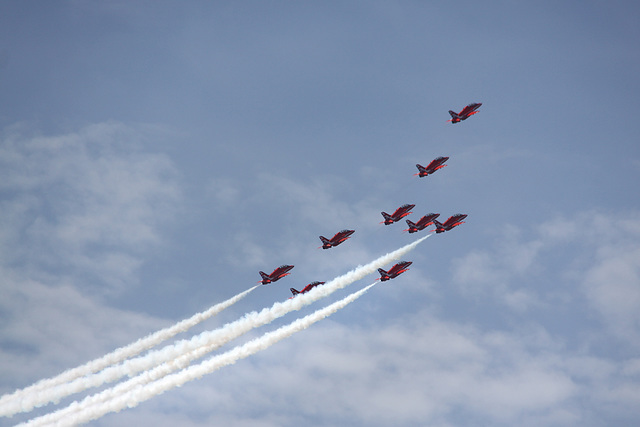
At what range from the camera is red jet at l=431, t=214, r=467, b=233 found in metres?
196

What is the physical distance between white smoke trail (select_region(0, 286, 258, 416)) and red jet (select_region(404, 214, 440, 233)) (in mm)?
41239

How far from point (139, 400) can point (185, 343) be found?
1447 centimetres

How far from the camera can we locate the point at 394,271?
616 feet

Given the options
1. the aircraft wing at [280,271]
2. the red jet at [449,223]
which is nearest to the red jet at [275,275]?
the aircraft wing at [280,271]

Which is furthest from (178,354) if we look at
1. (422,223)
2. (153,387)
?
(422,223)

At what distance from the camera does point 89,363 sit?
183 meters

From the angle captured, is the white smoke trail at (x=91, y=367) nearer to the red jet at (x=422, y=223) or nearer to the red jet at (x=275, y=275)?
the red jet at (x=275, y=275)

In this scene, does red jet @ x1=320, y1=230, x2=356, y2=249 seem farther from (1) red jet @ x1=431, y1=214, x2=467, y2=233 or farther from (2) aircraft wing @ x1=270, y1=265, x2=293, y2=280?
(1) red jet @ x1=431, y1=214, x2=467, y2=233

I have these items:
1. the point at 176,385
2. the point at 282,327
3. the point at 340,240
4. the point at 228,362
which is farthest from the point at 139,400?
the point at 340,240

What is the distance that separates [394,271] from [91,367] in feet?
230

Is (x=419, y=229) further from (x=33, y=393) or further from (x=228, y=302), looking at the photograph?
(x=33, y=393)

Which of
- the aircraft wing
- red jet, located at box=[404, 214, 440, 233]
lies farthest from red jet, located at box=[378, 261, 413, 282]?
the aircraft wing

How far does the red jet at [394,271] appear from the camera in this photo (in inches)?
7357

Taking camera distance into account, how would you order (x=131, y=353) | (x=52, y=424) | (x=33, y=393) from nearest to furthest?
(x=52, y=424) < (x=33, y=393) < (x=131, y=353)
